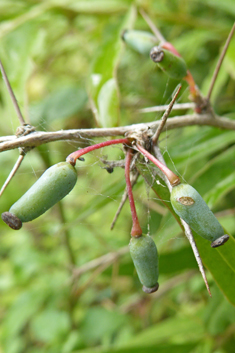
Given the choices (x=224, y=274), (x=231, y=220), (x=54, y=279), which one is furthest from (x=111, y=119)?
(x=54, y=279)

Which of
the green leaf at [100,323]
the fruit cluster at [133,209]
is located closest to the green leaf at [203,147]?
the fruit cluster at [133,209]

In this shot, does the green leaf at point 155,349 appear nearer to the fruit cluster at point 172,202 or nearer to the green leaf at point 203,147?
the green leaf at point 203,147

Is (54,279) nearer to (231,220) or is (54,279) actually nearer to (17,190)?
(17,190)

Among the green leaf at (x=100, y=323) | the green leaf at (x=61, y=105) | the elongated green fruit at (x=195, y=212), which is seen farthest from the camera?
the green leaf at (x=61, y=105)

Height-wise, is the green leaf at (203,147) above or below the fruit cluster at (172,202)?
below

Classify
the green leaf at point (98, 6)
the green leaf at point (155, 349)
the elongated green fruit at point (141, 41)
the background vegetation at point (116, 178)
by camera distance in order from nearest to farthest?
1. the elongated green fruit at point (141, 41)
2. the background vegetation at point (116, 178)
3. the green leaf at point (155, 349)
4. the green leaf at point (98, 6)

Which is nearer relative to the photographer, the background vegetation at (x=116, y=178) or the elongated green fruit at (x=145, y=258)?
the elongated green fruit at (x=145, y=258)

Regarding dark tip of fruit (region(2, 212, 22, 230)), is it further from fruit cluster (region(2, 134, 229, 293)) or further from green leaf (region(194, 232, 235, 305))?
green leaf (region(194, 232, 235, 305))
